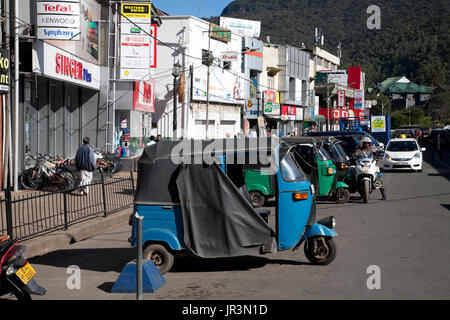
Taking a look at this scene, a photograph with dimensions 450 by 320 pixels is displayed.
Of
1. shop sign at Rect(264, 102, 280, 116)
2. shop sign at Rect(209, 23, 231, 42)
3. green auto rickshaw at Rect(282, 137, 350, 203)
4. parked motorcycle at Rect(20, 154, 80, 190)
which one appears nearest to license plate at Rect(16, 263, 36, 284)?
green auto rickshaw at Rect(282, 137, 350, 203)

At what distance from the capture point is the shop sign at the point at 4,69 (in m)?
15.5

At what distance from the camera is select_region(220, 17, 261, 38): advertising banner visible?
170ft

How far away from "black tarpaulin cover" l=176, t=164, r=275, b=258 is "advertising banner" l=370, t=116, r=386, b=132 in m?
37.1

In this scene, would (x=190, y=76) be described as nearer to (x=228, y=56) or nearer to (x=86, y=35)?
(x=228, y=56)

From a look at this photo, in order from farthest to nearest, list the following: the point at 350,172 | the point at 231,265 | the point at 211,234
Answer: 1. the point at 350,172
2. the point at 231,265
3. the point at 211,234

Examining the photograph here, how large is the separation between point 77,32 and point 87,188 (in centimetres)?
683

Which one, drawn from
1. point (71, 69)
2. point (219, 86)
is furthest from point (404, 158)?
point (219, 86)

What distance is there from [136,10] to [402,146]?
14.5 m

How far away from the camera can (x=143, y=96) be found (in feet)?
90.1

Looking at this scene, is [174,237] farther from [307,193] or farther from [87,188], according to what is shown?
[87,188]

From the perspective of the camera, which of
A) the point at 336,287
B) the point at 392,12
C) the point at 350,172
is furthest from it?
the point at 392,12

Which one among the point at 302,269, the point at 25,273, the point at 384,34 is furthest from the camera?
the point at 384,34

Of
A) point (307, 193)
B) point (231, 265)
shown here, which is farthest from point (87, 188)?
point (307, 193)
